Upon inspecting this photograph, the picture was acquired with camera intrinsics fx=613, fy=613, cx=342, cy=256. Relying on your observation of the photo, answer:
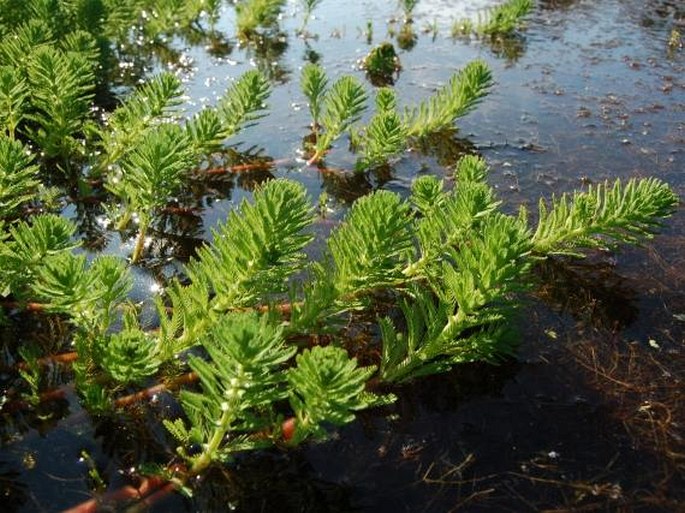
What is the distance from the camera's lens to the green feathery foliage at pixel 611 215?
3.29 m

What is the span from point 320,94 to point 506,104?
220 centimetres

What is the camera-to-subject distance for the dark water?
8.38 ft

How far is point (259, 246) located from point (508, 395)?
4.89 feet

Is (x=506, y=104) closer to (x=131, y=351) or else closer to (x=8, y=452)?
(x=131, y=351)

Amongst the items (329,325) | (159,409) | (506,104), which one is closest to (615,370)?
(329,325)

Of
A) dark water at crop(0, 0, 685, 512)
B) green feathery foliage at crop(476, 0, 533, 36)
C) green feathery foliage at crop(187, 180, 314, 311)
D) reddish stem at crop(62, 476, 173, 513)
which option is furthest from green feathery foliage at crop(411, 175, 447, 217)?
green feathery foliage at crop(476, 0, 533, 36)

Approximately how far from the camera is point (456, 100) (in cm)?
537

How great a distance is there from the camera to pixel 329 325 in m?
3.20

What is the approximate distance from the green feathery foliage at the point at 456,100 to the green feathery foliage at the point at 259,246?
9.10ft

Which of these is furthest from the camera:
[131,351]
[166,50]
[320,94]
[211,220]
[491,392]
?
[166,50]

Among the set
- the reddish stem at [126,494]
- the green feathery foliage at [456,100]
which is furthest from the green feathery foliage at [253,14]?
the reddish stem at [126,494]

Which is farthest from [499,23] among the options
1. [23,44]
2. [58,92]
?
[58,92]

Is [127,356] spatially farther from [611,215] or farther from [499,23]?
[499,23]

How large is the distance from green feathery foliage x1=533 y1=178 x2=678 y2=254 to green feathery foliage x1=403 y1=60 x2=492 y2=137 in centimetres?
194
